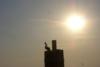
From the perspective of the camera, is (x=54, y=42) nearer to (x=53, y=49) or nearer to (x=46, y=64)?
(x=53, y=49)

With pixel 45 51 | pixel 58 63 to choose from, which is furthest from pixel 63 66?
pixel 45 51

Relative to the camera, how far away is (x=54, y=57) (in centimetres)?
3838

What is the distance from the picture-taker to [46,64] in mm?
38438

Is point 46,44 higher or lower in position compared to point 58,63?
higher

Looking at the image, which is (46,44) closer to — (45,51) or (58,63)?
(45,51)

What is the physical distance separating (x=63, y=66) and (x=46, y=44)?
4.18 m

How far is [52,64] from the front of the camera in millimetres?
37875

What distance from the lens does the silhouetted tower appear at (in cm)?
3788

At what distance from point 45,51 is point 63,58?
2.92 meters

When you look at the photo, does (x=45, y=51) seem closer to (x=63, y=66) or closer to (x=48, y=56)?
(x=48, y=56)

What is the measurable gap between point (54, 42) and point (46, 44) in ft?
4.30

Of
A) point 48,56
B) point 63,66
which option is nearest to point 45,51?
point 48,56

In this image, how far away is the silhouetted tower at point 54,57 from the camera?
124ft

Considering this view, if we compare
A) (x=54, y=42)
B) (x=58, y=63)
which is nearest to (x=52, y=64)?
(x=58, y=63)
